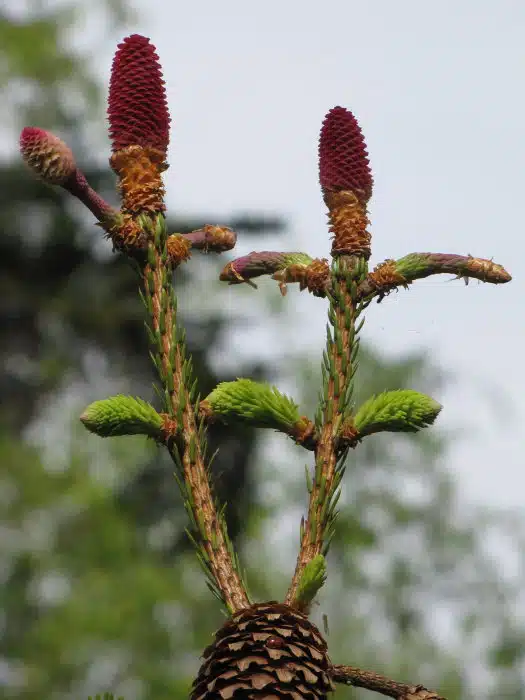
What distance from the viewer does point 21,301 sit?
12930mm

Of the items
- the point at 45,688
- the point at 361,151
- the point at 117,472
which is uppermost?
the point at 117,472

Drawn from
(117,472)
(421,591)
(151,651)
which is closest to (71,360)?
(117,472)

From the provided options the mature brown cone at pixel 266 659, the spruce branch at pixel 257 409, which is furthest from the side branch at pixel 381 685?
the spruce branch at pixel 257 409

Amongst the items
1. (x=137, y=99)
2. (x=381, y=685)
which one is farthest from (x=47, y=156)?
(x=381, y=685)

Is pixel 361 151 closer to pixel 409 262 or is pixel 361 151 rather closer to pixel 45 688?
pixel 409 262

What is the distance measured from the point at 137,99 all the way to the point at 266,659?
829mm

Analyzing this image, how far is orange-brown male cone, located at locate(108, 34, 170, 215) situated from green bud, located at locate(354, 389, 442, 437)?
1.49 ft

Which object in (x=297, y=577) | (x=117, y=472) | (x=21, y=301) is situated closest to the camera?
(x=297, y=577)

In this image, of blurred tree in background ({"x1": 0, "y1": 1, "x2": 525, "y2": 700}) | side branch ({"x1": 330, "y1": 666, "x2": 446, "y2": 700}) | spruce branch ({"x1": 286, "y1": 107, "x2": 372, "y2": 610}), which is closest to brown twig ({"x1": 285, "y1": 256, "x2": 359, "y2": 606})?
spruce branch ({"x1": 286, "y1": 107, "x2": 372, "y2": 610})

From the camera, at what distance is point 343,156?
165cm

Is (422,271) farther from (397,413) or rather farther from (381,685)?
(381,685)

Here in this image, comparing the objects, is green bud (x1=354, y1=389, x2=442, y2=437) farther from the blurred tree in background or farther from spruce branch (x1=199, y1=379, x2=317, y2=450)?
the blurred tree in background

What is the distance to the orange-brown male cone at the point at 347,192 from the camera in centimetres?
165

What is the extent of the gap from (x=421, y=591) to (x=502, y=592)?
49.4 inches
